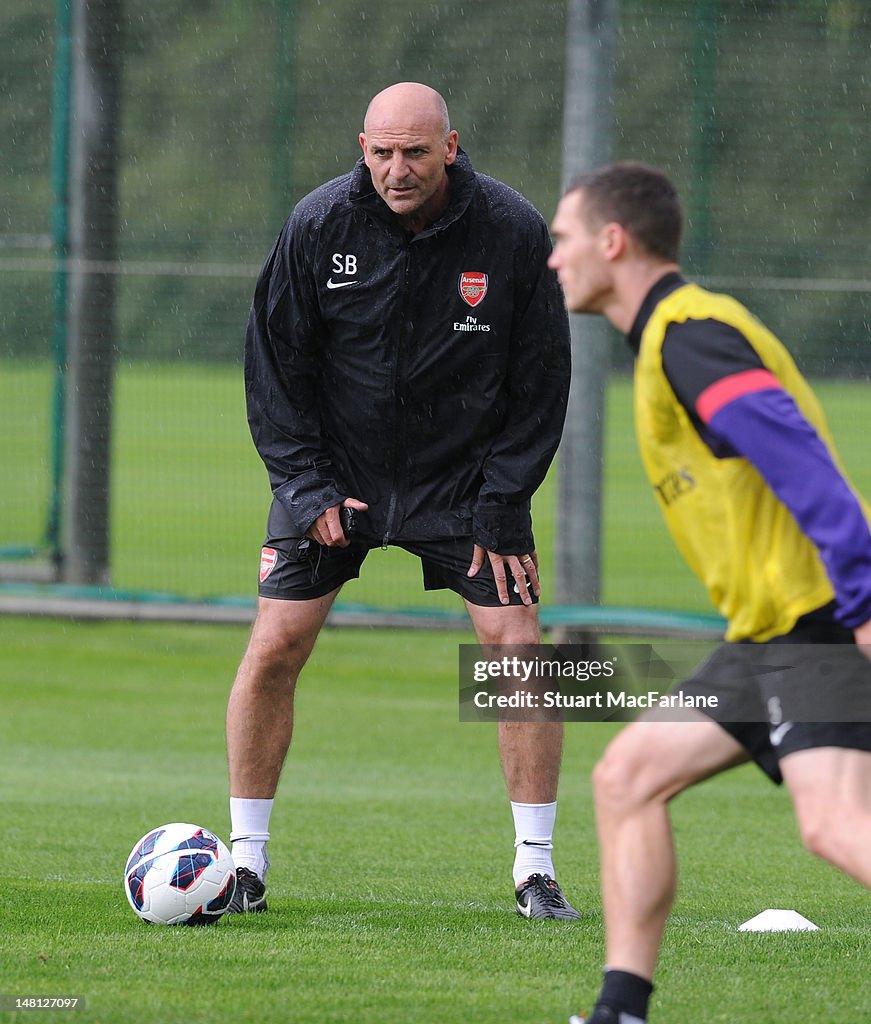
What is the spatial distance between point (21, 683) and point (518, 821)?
6.05 metres

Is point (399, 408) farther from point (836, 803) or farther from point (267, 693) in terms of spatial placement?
point (836, 803)

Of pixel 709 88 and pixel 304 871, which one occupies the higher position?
pixel 709 88

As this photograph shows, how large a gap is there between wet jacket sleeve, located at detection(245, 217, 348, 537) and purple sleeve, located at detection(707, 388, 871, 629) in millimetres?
2392

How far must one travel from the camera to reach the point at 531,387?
19.4 feet

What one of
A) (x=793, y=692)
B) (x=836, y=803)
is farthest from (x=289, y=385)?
(x=836, y=803)

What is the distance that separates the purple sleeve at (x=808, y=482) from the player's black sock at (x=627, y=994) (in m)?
0.86

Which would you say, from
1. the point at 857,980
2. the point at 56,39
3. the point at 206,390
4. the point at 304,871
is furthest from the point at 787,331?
the point at 857,980

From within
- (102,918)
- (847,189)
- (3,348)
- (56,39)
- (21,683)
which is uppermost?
(56,39)

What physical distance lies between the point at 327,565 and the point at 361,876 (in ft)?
3.96

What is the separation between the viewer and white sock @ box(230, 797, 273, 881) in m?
5.71

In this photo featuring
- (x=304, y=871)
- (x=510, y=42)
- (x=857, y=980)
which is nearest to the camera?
(x=857, y=980)

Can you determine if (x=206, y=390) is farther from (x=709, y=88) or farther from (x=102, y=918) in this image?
(x=102, y=918)

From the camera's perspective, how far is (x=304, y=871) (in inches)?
254

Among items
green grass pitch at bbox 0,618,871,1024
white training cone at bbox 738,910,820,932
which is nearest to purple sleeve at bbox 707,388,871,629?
green grass pitch at bbox 0,618,871,1024
